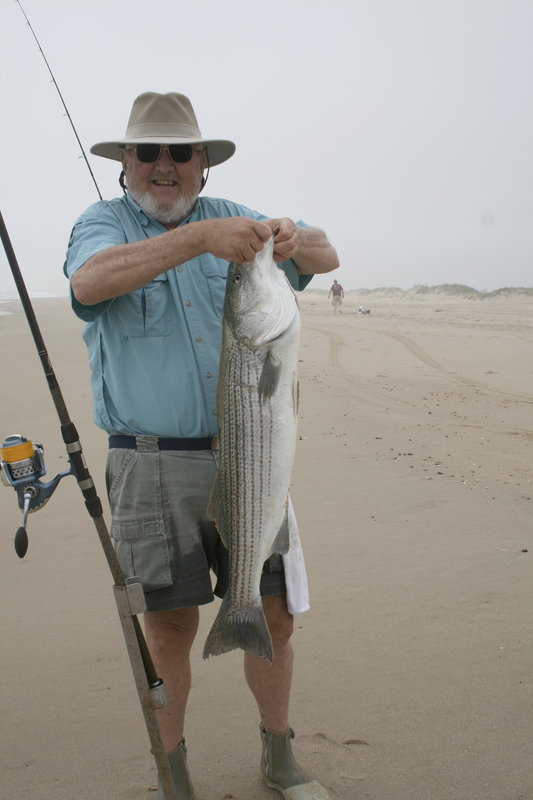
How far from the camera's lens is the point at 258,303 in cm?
214

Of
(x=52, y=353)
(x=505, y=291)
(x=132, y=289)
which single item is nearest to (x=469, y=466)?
(x=132, y=289)

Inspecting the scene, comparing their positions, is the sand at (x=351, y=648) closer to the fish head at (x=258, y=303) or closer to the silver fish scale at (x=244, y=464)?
the silver fish scale at (x=244, y=464)

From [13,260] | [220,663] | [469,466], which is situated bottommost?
[469,466]

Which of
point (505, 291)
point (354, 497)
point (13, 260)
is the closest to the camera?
point (13, 260)

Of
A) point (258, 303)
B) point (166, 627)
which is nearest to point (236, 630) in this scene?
point (166, 627)

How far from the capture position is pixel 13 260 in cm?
234

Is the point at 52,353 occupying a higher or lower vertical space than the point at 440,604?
higher

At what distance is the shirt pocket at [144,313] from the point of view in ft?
7.94

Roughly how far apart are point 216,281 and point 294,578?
1.38 m

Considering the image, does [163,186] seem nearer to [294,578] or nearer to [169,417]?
[169,417]

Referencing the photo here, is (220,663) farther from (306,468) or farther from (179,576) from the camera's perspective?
(306,468)

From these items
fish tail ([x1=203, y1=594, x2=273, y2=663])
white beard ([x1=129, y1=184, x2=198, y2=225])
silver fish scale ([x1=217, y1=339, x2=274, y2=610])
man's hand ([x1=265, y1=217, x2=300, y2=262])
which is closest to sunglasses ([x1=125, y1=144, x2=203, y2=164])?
white beard ([x1=129, y1=184, x2=198, y2=225])

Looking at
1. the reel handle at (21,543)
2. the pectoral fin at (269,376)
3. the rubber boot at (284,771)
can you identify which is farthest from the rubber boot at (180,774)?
the pectoral fin at (269,376)

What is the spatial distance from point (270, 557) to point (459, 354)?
13339mm
